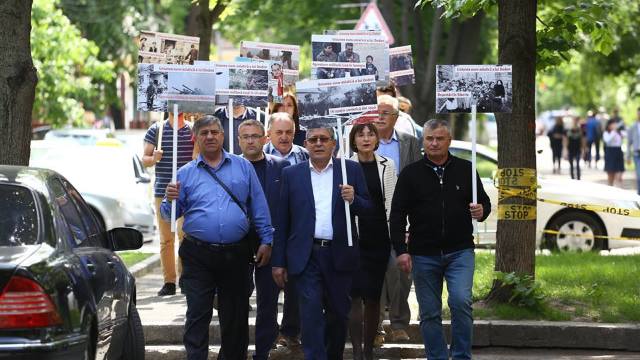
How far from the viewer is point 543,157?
56.0 m

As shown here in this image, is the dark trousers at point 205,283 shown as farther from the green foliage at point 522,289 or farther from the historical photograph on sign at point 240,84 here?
the green foliage at point 522,289

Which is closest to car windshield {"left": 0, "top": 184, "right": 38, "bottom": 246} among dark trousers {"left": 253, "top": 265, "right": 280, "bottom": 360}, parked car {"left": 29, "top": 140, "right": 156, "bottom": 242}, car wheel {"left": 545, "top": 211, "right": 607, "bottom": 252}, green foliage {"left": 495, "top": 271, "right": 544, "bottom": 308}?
dark trousers {"left": 253, "top": 265, "right": 280, "bottom": 360}

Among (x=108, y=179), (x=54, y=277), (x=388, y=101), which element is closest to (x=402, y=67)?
(x=388, y=101)

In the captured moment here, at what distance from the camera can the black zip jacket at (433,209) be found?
9.27m

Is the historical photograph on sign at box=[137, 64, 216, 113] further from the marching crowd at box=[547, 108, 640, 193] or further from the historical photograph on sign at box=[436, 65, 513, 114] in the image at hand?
the marching crowd at box=[547, 108, 640, 193]

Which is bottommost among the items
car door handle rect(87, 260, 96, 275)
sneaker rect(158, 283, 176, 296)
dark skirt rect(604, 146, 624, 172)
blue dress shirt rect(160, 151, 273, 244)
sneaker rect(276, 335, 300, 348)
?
sneaker rect(276, 335, 300, 348)

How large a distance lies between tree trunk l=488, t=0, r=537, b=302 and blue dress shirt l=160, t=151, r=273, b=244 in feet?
9.85

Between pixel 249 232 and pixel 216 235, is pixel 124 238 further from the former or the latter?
pixel 249 232

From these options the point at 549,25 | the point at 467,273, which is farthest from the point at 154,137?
the point at 467,273

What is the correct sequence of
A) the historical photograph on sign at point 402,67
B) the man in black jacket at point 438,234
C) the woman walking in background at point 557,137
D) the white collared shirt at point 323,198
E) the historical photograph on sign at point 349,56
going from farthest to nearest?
the woman walking in background at point 557,137
the historical photograph on sign at point 402,67
the historical photograph on sign at point 349,56
the white collared shirt at point 323,198
the man in black jacket at point 438,234

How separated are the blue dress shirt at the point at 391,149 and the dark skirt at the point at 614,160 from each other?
2117cm

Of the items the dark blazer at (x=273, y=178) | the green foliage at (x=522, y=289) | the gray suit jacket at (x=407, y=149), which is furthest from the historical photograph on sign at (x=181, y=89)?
the green foliage at (x=522, y=289)

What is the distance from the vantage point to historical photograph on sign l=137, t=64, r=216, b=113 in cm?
1043

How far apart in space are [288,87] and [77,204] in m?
5.43
